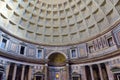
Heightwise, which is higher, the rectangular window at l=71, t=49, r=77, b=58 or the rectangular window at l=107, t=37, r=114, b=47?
the rectangular window at l=107, t=37, r=114, b=47

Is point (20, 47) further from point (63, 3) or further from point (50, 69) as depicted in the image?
point (63, 3)

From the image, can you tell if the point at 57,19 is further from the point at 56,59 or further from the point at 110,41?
the point at 110,41

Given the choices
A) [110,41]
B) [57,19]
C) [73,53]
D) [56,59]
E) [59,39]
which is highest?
[57,19]

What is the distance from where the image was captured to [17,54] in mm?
18062

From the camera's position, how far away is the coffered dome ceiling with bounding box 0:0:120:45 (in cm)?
1747

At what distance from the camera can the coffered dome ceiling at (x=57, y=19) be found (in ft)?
57.3

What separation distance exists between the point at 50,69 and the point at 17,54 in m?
7.22

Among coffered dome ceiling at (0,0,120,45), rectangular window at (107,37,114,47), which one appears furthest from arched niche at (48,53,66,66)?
rectangular window at (107,37,114,47)

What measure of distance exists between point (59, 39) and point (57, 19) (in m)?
4.55

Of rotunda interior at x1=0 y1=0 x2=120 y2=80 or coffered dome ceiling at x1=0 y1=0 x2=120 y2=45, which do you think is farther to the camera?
coffered dome ceiling at x1=0 y1=0 x2=120 y2=45

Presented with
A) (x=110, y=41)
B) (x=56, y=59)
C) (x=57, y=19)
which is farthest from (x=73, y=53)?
(x=57, y=19)

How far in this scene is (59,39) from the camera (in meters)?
23.1

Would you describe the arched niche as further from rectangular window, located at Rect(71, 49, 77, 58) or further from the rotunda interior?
rectangular window, located at Rect(71, 49, 77, 58)

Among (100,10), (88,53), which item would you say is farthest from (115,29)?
(88,53)
